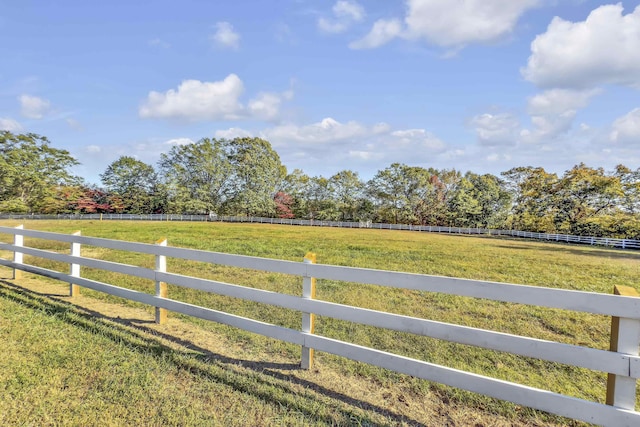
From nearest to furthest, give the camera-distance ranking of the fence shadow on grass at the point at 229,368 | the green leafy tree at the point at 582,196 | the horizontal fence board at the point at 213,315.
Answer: the fence shadow on grass at the point at 229,368, the horizontal fence board at the point at 213,315, the green leafy tree at the point at 582,196

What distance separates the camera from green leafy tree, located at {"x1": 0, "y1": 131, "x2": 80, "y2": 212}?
169ft

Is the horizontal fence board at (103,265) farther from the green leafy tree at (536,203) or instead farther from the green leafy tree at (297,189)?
the green leafy tree at (297,189)

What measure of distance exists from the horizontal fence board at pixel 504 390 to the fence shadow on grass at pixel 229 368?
42cm

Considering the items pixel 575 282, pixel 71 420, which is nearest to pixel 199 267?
pixel 71 420

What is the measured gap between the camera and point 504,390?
9.37 ft

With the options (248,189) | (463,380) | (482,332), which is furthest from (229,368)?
(248,189)

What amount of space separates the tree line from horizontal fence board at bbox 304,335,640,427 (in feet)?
167

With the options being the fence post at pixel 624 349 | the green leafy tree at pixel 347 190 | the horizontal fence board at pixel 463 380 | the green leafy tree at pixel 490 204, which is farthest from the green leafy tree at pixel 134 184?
the fence post at pixel 624 349

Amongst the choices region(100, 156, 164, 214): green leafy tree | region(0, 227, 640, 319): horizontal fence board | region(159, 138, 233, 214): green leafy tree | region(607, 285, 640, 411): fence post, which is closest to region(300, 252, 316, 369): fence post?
region(0, 227, 640, 319): horizontal fence board

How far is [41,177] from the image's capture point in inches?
2221

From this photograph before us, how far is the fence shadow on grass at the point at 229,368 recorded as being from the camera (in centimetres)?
320

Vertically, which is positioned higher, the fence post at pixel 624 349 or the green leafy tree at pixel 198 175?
the green leafy tree at pixel 198 175

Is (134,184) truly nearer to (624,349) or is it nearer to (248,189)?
(248,189)

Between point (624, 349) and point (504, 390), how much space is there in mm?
923
